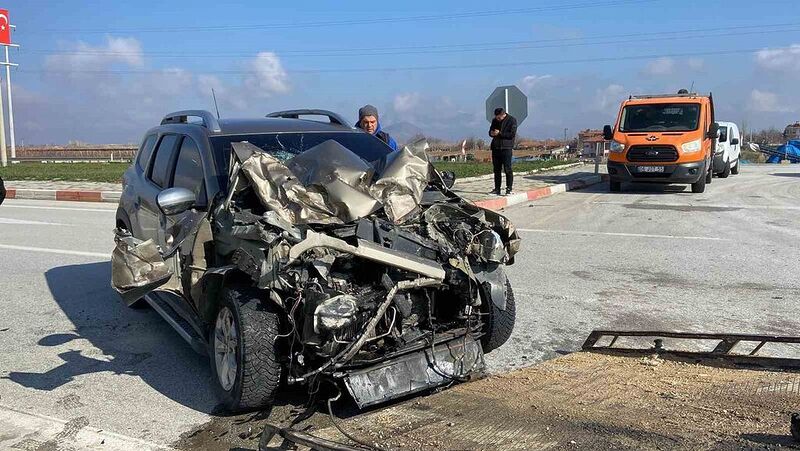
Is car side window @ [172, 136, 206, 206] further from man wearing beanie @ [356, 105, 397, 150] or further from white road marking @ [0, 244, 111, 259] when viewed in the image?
white road marking @ [0, 244, 111, 259]

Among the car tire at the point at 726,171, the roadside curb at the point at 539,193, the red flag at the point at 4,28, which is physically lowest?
the car tire at the point at 726,171

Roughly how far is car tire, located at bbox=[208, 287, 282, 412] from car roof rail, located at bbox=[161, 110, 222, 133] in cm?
174

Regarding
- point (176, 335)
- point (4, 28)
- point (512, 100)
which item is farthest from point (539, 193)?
point (4, 28)

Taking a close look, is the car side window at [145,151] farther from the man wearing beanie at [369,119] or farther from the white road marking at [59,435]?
the white road marking at [59,435]

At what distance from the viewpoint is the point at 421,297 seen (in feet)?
12.2

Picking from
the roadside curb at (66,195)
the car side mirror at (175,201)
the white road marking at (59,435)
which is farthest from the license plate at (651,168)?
the white road marking at (59,435)

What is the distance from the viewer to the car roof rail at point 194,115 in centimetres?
495

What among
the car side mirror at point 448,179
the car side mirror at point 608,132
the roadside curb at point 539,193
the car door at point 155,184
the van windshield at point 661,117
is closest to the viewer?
the car side mirror at point 448,179

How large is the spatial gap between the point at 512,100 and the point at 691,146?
4.29m

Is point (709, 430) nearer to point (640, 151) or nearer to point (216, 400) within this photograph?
point (216, 400)

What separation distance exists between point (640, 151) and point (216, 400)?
45.0ft

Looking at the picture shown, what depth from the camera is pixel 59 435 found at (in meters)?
3.44

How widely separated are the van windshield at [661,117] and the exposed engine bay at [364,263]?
43.2 feet

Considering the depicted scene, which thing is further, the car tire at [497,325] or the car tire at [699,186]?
the car tire at [699,186]
